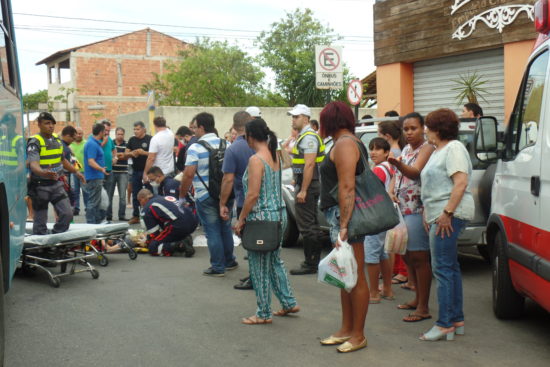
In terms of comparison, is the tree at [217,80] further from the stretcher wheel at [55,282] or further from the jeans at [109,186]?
the stretcher wheel at [55,282]

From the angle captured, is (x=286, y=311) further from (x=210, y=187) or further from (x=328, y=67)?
(x=328, y=67)

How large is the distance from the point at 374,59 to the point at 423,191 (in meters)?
13.0

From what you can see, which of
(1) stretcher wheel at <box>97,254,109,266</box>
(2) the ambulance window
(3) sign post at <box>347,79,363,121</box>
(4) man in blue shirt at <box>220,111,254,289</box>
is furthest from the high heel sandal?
(3) sign post at <box>347,79,363,121</box>

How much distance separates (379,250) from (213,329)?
5.93 ft

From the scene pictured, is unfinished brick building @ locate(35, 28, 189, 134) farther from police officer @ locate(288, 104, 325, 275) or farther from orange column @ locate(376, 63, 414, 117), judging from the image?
Answer: police officer @ locate(288, 104, 325, 275)

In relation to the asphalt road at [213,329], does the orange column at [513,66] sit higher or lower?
higher

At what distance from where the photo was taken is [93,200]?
12117mm

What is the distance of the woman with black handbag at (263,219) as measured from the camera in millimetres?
5879

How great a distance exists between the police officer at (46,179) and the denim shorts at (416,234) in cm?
457

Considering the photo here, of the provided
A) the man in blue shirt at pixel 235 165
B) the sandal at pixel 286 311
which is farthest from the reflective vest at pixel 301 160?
the sandal at pixel 286 311

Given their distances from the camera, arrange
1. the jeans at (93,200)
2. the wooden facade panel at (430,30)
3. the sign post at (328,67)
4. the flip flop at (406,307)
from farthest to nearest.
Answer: the sign post at (328,67)
the wooden facade panel at (430,30)
the jeans at (93,200)
the flip flop at (406,307)

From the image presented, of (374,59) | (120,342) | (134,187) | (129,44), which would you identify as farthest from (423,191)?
(129,44)

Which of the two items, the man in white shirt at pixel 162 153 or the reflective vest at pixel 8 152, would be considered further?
the man in white shirt at pixel 162 153

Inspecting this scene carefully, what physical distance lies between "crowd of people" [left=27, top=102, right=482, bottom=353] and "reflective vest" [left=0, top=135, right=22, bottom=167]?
1.85m
